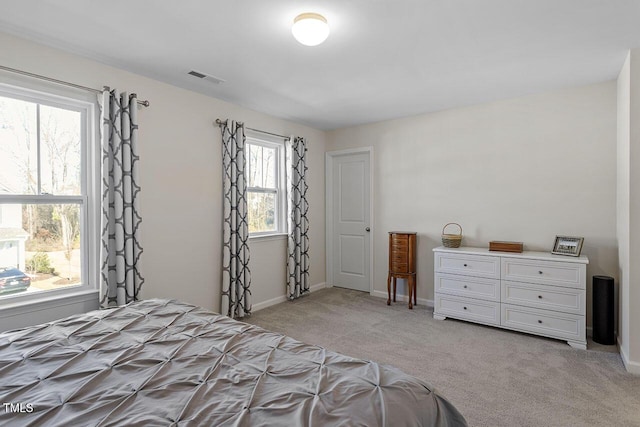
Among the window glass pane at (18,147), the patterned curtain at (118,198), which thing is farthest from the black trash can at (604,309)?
the window glass pane at (18,147)

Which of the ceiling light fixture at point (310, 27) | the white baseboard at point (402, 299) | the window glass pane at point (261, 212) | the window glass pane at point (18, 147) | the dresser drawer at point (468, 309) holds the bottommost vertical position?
the white baseboard at point (402, 299)

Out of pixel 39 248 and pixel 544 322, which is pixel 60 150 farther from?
pixel 544 322

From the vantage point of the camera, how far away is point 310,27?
2094 mm

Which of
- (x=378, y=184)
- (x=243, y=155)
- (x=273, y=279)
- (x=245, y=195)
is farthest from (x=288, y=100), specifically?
(x=273, y=279)

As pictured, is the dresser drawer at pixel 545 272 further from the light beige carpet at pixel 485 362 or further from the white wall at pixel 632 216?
the light beige carpet at pixel 485 362

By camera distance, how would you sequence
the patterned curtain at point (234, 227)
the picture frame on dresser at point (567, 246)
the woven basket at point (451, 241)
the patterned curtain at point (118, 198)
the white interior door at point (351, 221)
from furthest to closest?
the white interior door at point (351, 221) < the woven basket at point (451, 241) < the patterned curtain at point (234, 227) < the picture frame on dresser at point (567, 246) < the patterned curtain at point (118, 198)

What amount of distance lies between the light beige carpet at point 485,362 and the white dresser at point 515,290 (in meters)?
0.13

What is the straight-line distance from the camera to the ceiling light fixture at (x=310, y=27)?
82.0 inches

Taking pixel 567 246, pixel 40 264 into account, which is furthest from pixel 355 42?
pixel 40 264

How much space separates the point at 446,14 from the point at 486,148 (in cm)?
219

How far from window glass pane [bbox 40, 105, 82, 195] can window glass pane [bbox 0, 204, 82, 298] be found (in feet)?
0.53

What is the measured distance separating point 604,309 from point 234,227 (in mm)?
3688

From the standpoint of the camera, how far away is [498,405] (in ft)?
7.06

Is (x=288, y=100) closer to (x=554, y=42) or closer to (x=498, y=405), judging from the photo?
(x=554, y=42)
